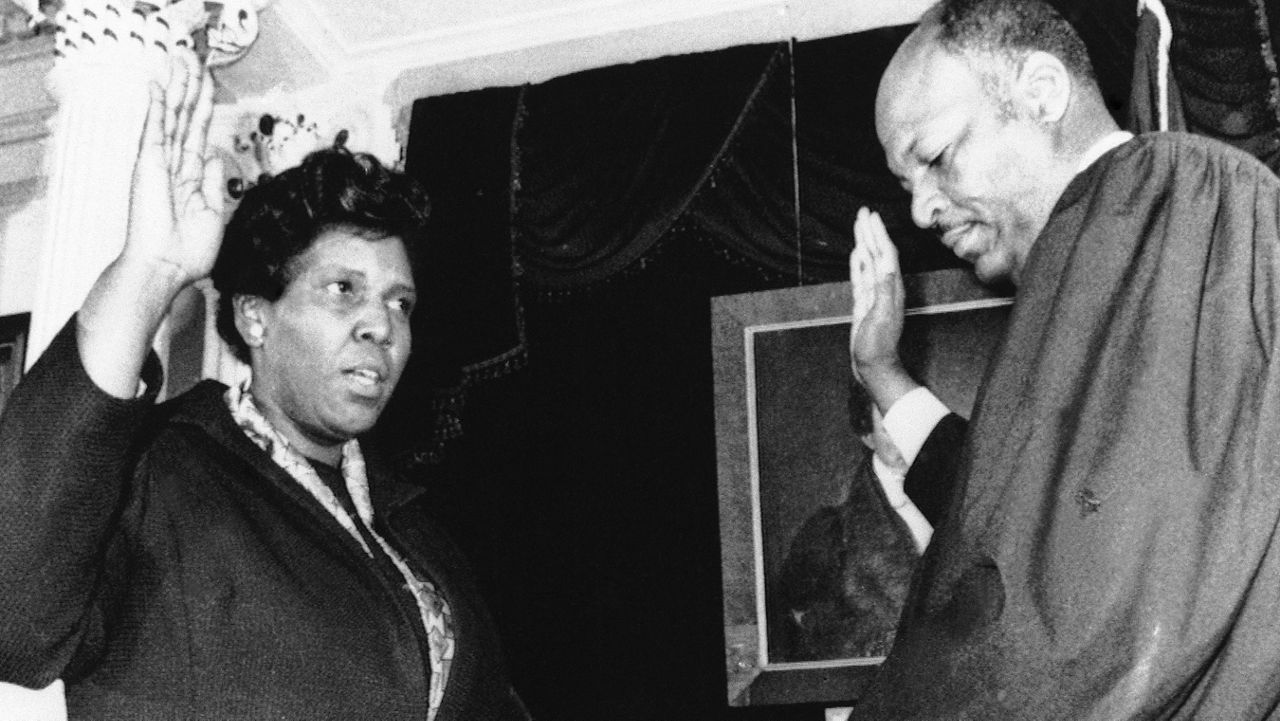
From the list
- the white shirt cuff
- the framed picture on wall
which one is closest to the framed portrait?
the white shirt cuff

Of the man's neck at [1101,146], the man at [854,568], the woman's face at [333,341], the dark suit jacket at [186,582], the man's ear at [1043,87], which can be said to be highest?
the man's ear at [1043,87]

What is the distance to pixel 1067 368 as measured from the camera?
156cm

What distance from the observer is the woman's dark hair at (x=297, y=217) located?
2750mm

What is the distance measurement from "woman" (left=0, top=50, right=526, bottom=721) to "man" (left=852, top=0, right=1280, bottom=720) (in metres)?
0.99

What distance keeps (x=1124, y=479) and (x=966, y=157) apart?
841 mm

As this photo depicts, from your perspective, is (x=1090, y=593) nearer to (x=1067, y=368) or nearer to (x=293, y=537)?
(x=1067, y=368)

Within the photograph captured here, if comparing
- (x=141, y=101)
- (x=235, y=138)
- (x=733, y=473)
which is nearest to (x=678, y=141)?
(x=733, y=473)

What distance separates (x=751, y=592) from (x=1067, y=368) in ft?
10.3

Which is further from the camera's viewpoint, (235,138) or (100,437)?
(235,138)

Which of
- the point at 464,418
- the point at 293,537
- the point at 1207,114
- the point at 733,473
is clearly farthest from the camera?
the point at 464,418

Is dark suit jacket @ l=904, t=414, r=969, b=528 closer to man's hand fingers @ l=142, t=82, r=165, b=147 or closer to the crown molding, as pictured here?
man's hand fingers @ l=142, t=82, r=165, b=147

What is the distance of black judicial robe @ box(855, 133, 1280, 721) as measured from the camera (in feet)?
4.66

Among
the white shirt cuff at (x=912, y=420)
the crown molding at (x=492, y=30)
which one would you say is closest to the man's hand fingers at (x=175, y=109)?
the white shirt cuff at (x=912, y=420)

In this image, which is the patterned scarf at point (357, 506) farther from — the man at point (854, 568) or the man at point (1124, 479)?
the man at point (854, 568)
